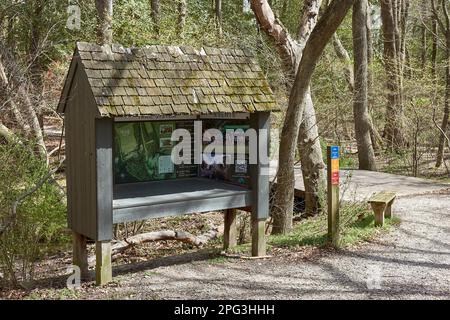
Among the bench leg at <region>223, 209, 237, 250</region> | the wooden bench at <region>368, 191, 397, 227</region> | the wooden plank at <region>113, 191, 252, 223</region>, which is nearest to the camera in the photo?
the wooden plank at <region>113, 191, 252, 223</region>

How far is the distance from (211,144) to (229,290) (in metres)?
2.44

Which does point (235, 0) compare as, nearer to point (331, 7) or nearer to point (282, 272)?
point (331, 7)

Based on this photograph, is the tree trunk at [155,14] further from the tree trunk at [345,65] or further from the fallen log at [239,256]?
the tree trunk at [345,65]

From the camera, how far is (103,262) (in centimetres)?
631

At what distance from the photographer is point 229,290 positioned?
627 centimetres

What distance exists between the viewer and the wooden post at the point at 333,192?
7.63m

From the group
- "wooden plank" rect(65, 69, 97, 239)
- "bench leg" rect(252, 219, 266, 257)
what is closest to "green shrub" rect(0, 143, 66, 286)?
"wooden plank" rect(65, 69, 97, 239)

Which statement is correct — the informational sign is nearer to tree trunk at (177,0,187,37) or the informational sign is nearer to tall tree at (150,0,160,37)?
tree trunk at (177,0,187,37)

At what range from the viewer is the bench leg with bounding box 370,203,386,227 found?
364 inches

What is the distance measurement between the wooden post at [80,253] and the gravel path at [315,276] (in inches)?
19.3

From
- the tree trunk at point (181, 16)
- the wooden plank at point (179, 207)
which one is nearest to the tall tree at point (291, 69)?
the wooden plank at point (179, 207)

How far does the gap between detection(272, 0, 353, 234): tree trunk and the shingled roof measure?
1.47m

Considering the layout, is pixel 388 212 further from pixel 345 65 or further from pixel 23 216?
pixel 345 65

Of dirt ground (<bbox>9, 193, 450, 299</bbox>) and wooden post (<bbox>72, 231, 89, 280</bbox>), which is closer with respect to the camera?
dirt ground (<bbox>9, 193, 450, 299</bbox>)
